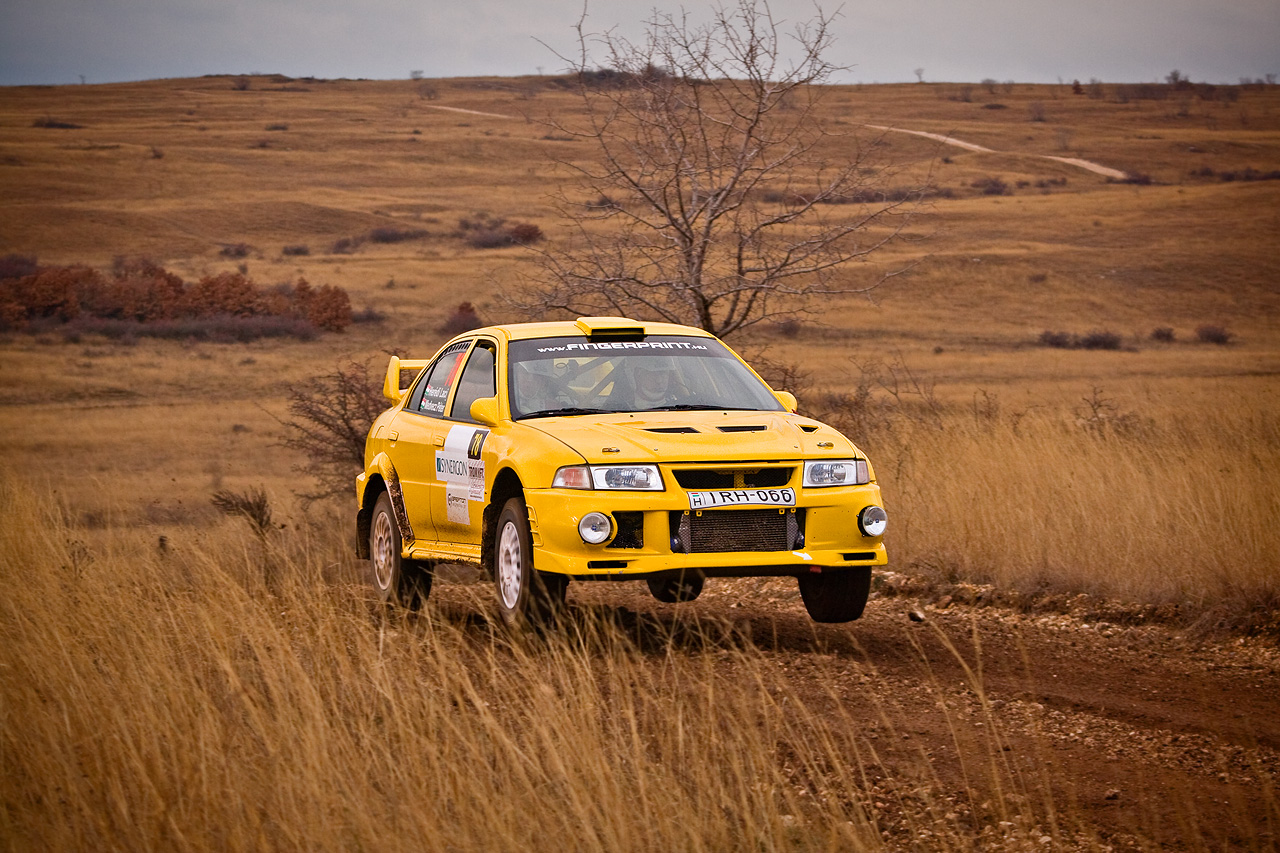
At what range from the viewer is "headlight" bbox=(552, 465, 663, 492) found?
269 inches

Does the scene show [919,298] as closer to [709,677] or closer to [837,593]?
[837,593]

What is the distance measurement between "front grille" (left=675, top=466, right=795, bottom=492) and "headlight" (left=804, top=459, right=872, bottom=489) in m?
0.11

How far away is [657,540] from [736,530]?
0.42 meters

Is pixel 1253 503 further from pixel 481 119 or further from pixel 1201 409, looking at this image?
pixel 481 119

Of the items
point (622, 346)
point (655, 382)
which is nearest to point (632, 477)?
point (655, 382)

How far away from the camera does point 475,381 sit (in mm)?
8508

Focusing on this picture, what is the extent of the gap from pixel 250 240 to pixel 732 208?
55.8m

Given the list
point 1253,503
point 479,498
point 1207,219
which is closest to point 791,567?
point 479,498

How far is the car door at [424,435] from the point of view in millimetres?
8539

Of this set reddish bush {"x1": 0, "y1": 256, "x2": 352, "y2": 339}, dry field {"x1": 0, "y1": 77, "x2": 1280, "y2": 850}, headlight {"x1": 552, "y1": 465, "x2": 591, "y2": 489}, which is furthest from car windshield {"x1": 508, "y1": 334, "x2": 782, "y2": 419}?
reddish bush {"x1": 0, "y1": 256, "x2": 352, "y2": 339}

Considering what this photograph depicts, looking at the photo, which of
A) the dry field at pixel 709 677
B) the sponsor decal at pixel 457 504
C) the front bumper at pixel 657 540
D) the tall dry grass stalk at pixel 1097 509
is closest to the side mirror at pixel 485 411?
the sponsor decal at pixel 457 504

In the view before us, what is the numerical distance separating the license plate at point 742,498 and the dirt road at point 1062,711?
2.04 ft

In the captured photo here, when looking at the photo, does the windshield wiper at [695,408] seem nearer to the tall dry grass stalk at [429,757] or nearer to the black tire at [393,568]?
the tall dry grass stalk at [429,757]

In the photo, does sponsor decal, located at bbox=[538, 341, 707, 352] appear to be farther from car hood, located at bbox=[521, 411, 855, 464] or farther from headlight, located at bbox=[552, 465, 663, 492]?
headlight, located at bbox=[552, 465, 663, 492]
